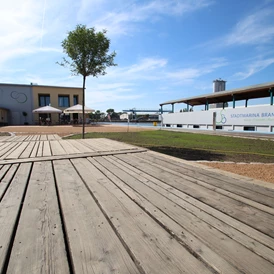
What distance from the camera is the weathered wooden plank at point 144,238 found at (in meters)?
0.92

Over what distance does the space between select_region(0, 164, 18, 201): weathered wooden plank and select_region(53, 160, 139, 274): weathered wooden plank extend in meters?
0.58

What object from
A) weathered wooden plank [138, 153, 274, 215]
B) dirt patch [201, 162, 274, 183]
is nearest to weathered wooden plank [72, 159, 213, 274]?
weathered wooden plank [138, 153, 274, 215]

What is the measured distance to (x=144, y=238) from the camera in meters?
1.13

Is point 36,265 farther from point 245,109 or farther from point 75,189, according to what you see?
point 245,109

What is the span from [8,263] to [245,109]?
15.8m

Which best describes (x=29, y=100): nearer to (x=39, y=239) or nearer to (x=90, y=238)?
(x=39, y=239)

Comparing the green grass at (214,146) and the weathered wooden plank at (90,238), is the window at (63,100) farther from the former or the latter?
the weathered wooden plank at (90,238)

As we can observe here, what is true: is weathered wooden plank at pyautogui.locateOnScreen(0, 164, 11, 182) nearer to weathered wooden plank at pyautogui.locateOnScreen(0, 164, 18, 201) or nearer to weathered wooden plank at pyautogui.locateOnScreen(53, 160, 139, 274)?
weathered wooden plank at pyautogui.locateOnScreen(0, 164, 18, 201)

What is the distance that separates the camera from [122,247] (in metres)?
1.05

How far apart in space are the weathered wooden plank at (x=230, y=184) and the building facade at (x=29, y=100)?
2851cm

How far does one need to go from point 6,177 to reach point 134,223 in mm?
1800

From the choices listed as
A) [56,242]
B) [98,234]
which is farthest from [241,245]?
[56,242]

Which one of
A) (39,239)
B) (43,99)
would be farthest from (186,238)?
(43,99)

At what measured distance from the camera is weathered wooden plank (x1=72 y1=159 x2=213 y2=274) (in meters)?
0.92
